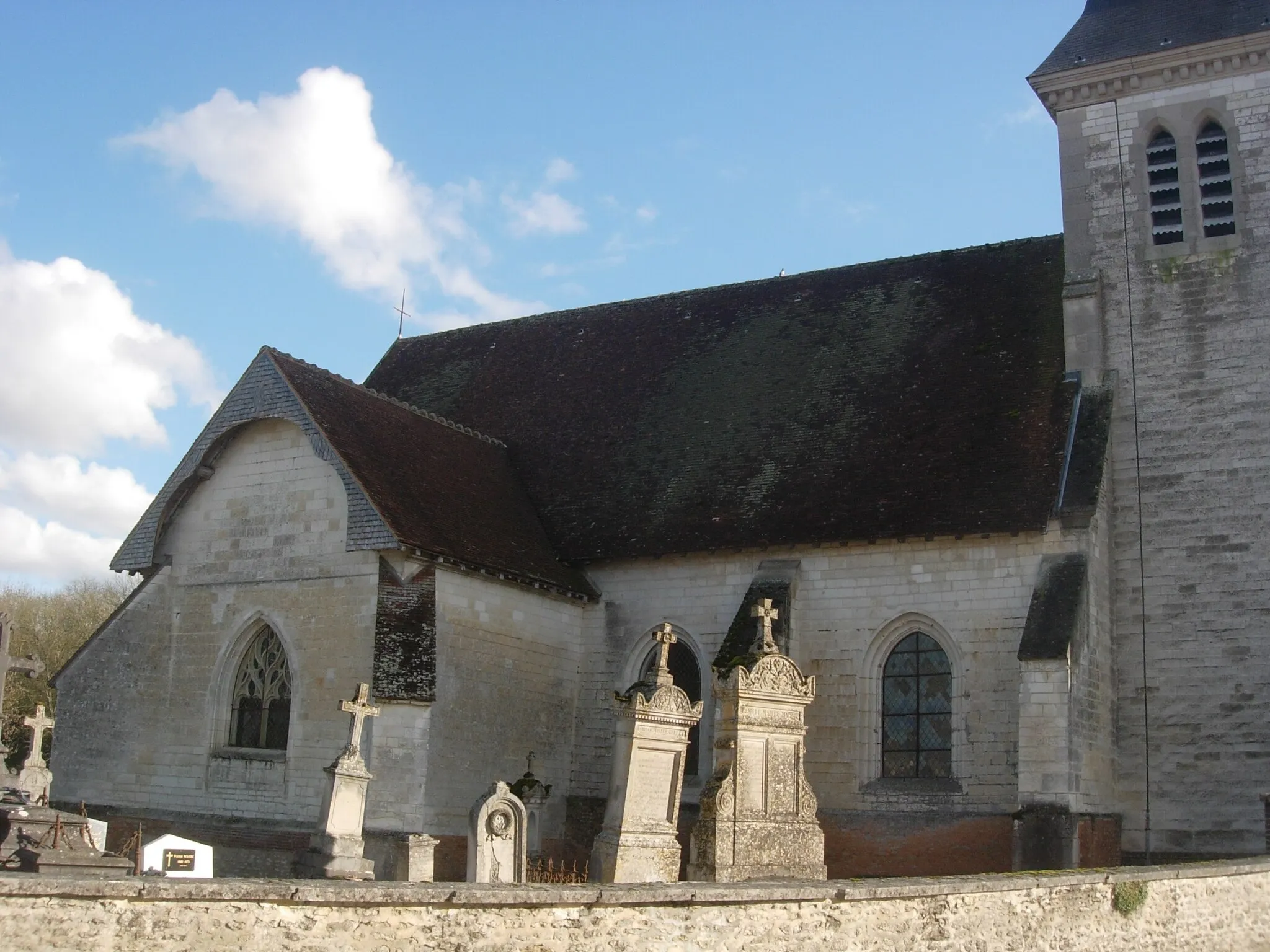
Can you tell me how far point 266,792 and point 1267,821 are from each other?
12.7m

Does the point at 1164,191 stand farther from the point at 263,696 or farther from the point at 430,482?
the point at 263,696

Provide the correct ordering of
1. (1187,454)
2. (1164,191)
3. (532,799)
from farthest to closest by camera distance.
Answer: (1164,191), (1187,454), (532,799)

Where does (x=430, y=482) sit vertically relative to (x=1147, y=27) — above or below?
below

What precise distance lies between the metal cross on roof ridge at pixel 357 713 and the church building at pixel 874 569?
3.43ft

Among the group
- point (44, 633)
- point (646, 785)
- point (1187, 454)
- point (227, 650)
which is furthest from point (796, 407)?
point (44, 633)

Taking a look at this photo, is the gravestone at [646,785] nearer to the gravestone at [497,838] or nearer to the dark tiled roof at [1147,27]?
the gravestone at [497,838]

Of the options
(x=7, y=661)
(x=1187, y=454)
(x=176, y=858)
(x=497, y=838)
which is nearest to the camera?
(x=7, y=661)

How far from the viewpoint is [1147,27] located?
67.1 feet

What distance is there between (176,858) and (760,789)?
6.31 m

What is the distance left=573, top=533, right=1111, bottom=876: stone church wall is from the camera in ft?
55.4

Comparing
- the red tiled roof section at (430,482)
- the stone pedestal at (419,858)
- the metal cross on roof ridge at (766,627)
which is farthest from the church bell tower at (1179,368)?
the stone pedestal at (419,858)

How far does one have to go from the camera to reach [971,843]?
16.5 metres

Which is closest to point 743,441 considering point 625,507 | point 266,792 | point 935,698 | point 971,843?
point 625,507

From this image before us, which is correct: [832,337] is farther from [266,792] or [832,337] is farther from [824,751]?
[266,792]
